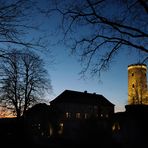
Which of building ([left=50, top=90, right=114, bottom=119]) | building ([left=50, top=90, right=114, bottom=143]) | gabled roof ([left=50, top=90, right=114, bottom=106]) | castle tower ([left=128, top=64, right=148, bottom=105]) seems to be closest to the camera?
building ([left=50, top=90, right=114, bottom=143])

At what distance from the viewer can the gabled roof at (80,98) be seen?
226ft

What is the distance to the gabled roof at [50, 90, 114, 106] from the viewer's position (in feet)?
226

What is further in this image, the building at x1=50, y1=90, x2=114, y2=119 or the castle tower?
the castle tower

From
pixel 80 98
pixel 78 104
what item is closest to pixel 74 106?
pixel 78 104

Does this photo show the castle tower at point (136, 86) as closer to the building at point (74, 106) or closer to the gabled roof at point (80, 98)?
the building at point (74, 106)

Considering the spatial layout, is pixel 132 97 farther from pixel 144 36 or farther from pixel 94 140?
pixel 144 36

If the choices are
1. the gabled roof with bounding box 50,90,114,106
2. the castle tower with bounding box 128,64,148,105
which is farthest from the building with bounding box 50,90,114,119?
the castle tower with bounding box 128,64,148,105

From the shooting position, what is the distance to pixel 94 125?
29.2 metres

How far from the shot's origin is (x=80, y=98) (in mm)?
72000

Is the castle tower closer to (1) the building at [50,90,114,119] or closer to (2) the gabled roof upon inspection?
(2) the gabled roof


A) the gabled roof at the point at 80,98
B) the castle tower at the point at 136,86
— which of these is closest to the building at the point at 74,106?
the gabled roof at the point at 80,98

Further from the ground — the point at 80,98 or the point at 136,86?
the point at 136,86

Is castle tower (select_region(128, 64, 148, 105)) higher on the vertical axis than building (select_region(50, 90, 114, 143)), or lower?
higher

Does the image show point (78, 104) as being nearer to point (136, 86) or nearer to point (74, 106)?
point (74, 106)
